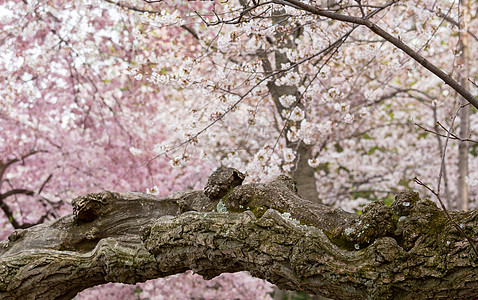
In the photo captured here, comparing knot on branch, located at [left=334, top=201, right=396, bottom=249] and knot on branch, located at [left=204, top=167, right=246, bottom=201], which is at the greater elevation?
knot on branch, located at [left=204, top=167, right=246, bottom=201]

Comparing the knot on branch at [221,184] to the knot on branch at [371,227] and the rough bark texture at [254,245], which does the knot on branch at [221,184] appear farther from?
the knot on branch at [371,227]

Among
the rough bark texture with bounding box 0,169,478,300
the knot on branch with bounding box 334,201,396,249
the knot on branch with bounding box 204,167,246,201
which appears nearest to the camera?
the rough bark texture with bounding box 0,169,478,300

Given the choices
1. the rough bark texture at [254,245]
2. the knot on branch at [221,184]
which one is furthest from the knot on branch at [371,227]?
the knot on branch at [221,184]

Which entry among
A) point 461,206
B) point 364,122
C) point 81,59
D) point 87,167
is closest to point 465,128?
point 461,206

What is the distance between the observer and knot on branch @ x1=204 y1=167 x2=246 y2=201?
3.16 meters

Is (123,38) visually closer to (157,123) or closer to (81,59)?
(81,59)

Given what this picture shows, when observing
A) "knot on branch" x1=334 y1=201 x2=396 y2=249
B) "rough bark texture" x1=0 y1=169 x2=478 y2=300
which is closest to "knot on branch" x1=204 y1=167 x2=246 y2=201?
"rough bark texture" x1=0 y1=169 x2=478 y2=300

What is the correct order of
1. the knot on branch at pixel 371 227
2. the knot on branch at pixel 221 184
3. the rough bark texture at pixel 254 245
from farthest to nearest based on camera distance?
the knot on branch at pixel 221 184 → the knot on branch at pixel 371 227 → the rough bark texture at pixel 254 245

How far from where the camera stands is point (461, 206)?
6.59m

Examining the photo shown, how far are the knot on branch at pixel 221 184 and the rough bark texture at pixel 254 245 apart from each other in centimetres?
1

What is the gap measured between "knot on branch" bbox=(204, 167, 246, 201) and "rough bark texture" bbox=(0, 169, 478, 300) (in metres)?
0.01

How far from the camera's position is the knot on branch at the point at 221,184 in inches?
124

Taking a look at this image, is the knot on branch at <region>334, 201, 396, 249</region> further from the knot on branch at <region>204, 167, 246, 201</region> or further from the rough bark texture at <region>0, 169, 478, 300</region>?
the knot on branch at <region>204, 167, 246, 201</region>

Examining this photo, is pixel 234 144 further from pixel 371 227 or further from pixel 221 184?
pixel 371 227
